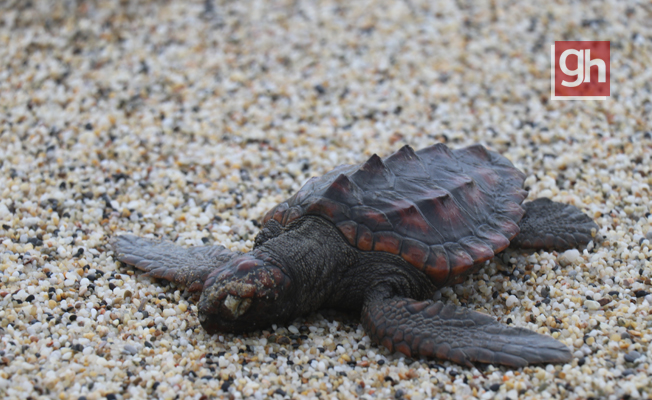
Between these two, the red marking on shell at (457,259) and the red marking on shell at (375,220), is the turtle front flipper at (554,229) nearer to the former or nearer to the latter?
the red marking on shell at (457,259)

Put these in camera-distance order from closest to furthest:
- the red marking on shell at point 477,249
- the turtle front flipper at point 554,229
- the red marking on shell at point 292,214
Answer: the red marking on shell at point 477,249 < the red marking on shell at point 292,214 < the turtle front flipper at point 554,229

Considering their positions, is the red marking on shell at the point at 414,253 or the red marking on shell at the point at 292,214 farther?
the red marking on shell at the point at 292,214

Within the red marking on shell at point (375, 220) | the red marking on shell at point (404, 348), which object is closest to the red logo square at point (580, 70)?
the red marking on shell at point (375, 220)

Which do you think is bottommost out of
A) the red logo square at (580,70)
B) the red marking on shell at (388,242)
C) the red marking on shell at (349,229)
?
the red marking on shell at (388,242)

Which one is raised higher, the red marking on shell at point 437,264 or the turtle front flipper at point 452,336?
the red marking on shell at point 437,264

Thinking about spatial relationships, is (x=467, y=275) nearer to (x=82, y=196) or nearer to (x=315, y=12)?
(x=82, y=196)

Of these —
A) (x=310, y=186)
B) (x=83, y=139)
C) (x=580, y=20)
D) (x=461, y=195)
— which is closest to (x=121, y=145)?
(x=83, y=139)

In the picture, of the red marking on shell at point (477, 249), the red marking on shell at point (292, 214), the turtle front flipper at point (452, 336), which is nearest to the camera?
the turtle front flipper at point (452, 336)

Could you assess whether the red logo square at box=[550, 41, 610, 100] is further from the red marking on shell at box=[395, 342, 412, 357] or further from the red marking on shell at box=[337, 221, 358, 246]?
the red marking on shell at box=[395, 342, 412, 357]
